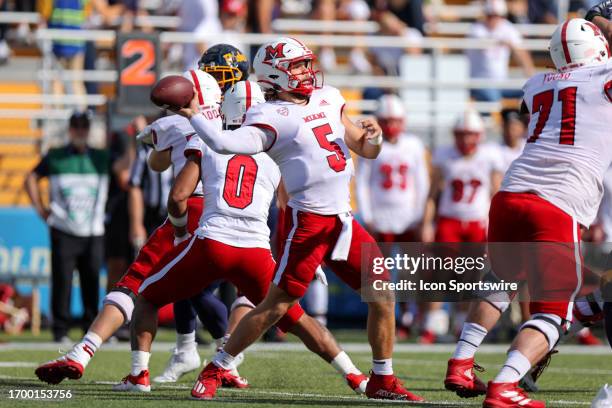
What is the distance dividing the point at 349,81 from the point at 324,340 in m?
7.74

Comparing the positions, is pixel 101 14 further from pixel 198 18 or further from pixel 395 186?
pixel 395 186

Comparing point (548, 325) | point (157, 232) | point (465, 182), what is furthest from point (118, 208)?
point (548, 325)

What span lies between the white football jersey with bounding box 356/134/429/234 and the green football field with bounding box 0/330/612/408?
1524mm

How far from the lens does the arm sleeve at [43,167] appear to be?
12109 mm

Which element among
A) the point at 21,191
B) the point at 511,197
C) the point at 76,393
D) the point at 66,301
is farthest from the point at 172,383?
the point at 21,191

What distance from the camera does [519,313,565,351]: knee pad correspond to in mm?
6160

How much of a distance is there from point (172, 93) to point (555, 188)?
197cm

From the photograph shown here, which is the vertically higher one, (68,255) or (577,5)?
(577,5)

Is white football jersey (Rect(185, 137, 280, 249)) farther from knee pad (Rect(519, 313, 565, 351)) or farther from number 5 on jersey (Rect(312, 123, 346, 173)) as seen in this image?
knee pad (Rect(519, 313, 565, 351))

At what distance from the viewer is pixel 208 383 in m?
6.90

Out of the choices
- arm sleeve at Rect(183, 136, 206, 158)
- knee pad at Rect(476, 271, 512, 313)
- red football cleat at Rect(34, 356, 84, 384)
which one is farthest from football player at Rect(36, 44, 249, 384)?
knee pad at Rect(476, 271, 512, 313)

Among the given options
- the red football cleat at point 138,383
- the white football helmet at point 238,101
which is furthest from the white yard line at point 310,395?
the white football helmet at point 238,101

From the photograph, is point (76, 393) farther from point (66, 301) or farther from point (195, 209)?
point (66, 301)

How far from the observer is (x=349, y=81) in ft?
48.1
